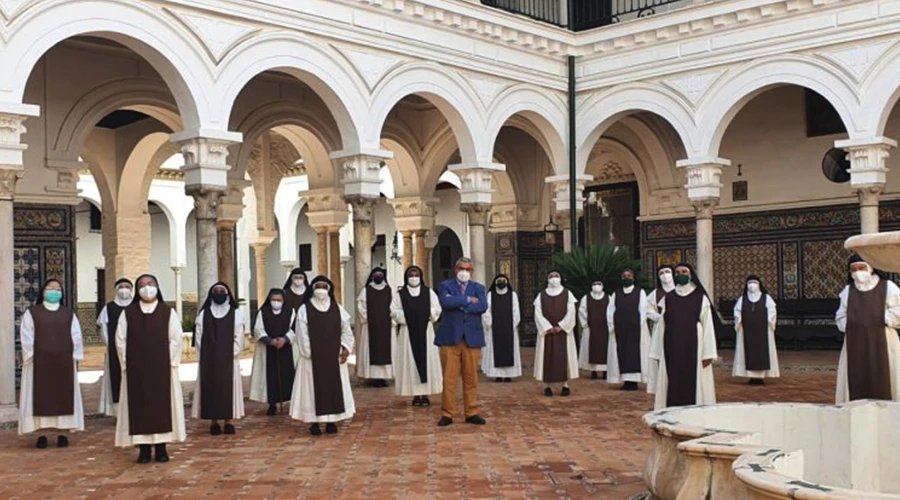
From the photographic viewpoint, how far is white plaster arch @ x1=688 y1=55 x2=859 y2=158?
12711 mm

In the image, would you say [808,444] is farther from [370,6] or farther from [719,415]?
[370,6]

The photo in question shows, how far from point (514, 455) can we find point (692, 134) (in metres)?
8.03

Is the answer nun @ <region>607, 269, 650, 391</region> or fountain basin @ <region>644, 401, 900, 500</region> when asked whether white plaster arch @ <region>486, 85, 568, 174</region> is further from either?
fountain basin @ <region>644, 401, 900, 500</region>

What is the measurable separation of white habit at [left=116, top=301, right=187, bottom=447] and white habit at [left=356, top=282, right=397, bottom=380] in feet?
14.5

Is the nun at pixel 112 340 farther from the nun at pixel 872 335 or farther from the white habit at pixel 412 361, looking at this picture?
the nun at pixel 872 335

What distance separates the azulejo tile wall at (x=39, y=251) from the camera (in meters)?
12.0

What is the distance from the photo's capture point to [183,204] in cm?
2452

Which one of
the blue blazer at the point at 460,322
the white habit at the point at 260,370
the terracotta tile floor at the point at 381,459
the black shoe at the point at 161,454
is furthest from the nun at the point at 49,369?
the blue blazer at the point at 460,322

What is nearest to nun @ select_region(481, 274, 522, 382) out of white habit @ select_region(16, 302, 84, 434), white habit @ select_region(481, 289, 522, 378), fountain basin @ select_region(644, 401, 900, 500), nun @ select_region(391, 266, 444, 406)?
white habit @ select_region(481, 289, 522, 378)

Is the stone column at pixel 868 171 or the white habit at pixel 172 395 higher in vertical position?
the stone column at pixel 868 171

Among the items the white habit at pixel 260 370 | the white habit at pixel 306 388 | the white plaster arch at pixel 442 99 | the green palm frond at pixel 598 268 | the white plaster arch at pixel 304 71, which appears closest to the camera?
the white habit at pixel 306 388

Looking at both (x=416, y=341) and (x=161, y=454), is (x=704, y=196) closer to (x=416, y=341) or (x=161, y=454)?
(x=416, y=341)

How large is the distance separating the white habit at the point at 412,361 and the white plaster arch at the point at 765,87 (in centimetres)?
535

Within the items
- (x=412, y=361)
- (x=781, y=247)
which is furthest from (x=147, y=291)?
(x=781, y=247)
